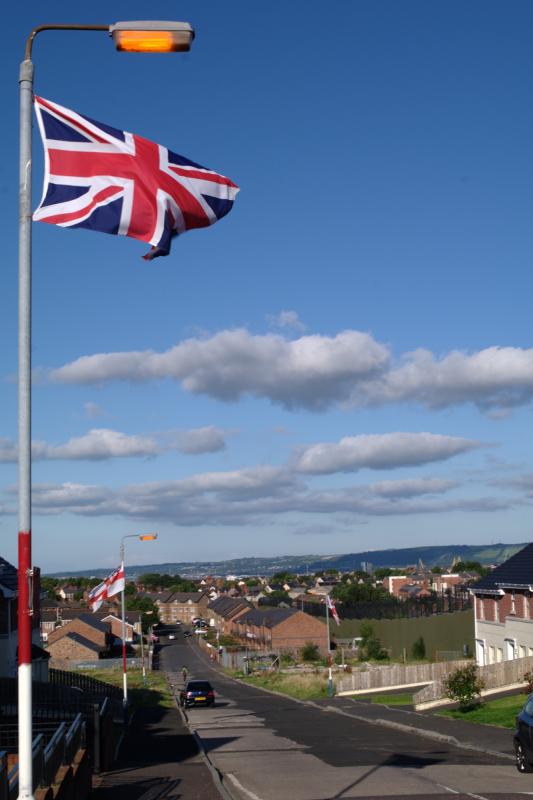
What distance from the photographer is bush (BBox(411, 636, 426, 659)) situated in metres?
76.8

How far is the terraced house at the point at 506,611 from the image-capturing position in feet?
153

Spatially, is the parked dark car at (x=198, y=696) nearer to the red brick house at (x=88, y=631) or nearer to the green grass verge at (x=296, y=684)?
the green grass verge at (x=296, y=684)

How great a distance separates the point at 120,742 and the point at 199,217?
2208 centimetres

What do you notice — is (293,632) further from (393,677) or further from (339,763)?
(339,763)

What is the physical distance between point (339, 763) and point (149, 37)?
57.5 feet

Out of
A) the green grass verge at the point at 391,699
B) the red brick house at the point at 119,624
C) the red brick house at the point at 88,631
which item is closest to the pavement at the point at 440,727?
the green grass verge at the point at 391,699

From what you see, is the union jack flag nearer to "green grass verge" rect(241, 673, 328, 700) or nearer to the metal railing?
the metal railing

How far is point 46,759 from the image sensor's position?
1319 centimetres

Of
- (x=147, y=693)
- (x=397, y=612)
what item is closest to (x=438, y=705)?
(x=147, y=693)

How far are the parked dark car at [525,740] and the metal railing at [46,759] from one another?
845 centimetres

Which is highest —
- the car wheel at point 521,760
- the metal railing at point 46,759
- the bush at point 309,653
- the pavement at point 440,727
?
the metal railing at point 46,759

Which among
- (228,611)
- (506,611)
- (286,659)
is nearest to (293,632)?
(286,659)

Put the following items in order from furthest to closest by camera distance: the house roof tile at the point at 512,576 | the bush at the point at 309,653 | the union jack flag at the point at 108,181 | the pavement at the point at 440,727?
1. the bush at the point at 309,653
2. the house roof tile at the point at 512,576
3. the pavement at the point at 440,727
4. the union jack flag at the point at 108,181

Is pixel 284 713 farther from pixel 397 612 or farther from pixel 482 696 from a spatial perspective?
pixel 397 612
